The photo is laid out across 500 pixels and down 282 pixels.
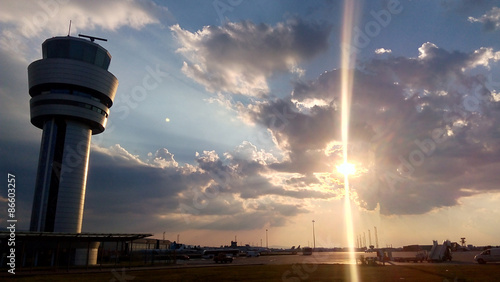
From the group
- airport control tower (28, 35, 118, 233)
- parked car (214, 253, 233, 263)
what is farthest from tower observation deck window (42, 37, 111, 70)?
parked car (214, 253, 233, 263)

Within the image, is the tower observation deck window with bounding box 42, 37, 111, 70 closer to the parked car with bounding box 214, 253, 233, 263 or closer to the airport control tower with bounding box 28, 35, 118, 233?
the airport control tower with bounding box 28, 35, 118, 233

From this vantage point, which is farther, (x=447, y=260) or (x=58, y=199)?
(x=58, y=199)

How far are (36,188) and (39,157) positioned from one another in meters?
7.74

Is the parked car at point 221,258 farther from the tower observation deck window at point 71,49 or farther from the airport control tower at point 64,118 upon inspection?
the tower observation deck window at point 71,49

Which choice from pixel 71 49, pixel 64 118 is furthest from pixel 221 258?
pixel 71 49

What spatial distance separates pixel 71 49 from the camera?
3118 inches

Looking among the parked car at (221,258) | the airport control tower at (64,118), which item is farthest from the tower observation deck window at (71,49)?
the parked car at (221,258)

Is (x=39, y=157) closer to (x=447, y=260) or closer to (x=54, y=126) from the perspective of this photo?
(x=54, y=126)

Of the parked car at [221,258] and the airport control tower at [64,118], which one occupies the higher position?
the airport control tower at [64,118]

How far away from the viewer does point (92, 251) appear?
77500mm

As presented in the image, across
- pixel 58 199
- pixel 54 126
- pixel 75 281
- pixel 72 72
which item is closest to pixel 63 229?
pixel 58 199

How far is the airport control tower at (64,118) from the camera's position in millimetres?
74375

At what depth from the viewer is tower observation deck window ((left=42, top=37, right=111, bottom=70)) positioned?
260 feet

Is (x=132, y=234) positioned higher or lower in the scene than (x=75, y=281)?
higher
